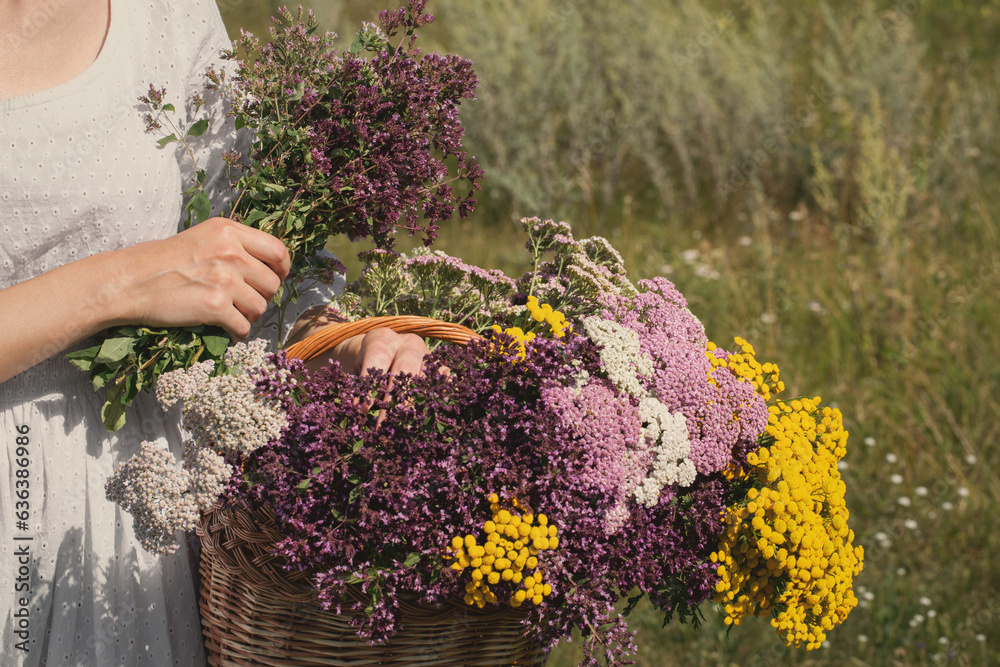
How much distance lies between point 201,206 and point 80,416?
0.44 metres

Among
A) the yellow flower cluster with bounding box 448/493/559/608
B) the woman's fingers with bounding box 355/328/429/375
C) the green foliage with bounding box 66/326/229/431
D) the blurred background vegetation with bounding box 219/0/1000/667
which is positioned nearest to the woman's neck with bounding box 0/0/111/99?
the green foliage with bounding box 66/326/229/431

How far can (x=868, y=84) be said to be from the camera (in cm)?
512

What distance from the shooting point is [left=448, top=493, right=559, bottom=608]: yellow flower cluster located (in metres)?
1.09

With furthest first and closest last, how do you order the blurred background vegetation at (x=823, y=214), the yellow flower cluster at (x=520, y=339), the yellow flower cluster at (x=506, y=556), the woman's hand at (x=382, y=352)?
the blurred background vegetation at (x=823, y=214)
the woman's hand at (x=382, y=352)
the yellow flower cluster at (x=520, y=339)
the yellow flower cluster at (x=506, y=556)

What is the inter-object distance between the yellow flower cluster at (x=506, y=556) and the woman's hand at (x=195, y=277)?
545 mm

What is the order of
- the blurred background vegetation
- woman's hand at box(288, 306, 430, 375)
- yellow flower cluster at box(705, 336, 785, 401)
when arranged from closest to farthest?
1. woman's hand at box(288, 306, 430, 375)
2. yellow flower cluster at box(705, 336, 785, 401)
3. the blurred background vegetation

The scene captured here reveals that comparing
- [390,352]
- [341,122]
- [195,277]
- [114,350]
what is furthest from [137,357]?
[341,122]

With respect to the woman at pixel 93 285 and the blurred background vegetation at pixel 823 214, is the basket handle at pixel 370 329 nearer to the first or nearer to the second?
the woman at pixel 93 285

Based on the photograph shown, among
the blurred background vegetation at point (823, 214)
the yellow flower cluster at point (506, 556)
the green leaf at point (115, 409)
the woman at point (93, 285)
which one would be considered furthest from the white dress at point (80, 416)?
the blurred background vegetation at point (823, 214)

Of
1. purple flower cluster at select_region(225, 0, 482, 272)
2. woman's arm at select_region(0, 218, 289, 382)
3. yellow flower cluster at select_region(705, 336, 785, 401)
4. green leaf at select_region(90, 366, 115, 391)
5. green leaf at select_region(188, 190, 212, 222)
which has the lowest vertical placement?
yellow flower cluster at select_region(705, 336, 785, 401)

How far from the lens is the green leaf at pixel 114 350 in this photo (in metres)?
1.22

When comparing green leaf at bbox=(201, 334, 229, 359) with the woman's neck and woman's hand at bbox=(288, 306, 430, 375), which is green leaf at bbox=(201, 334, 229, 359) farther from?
the woman's neck

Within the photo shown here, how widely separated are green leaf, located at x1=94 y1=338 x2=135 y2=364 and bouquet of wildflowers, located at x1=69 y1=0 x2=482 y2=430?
0.12 feet

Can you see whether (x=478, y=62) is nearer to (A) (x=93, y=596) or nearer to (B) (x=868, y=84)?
(B) (x=868, y=84)
